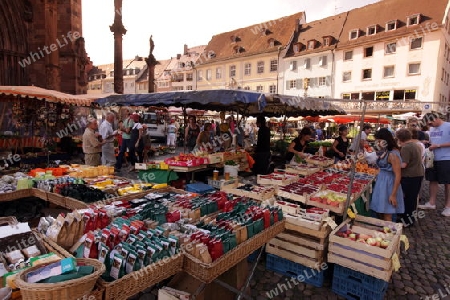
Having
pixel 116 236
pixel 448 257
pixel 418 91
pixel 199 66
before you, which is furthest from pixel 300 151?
pixel 199 66

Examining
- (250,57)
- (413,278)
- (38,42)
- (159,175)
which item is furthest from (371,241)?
(250,57)

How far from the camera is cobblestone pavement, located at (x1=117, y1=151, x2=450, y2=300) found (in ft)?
11.6

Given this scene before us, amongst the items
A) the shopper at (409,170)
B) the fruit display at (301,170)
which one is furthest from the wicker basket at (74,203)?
the shopper at (409,170)

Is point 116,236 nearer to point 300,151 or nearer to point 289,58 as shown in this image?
point 300,151

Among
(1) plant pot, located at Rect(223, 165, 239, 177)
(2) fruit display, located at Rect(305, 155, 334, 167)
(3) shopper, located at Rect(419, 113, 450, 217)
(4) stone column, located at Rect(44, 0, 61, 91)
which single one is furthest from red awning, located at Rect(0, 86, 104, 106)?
(3) shopper, located at Rect(419, 113, 450, 217)

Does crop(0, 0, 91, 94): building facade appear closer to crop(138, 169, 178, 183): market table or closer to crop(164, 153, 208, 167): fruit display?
crop(138, 169, 178, 183): market table

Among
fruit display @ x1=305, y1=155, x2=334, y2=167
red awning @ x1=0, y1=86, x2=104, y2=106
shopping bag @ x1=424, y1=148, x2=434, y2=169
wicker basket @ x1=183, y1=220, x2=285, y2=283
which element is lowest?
wicker basket @ x1=183, y1=220, x2=285, y2=283

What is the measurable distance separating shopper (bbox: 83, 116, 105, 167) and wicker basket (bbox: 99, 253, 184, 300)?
18.4 feet

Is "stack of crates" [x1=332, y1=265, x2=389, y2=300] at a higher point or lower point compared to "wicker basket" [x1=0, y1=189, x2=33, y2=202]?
lower

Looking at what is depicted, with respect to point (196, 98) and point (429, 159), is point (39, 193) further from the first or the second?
point (429, 159)

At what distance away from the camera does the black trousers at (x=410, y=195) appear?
18.3 feet

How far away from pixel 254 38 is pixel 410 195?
38152mm

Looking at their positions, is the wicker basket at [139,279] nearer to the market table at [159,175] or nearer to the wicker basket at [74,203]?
the wicker basket at [74,203]

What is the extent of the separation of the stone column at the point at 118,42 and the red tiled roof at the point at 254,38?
2435 cm
